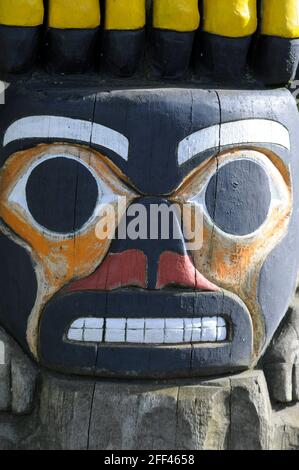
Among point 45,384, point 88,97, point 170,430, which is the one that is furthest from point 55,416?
point 88,97

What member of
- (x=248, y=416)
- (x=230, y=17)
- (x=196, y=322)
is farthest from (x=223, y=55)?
(x=248, y=416)

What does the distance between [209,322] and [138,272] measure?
10.8 inches

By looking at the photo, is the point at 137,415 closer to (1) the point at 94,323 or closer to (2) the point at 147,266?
(1) the point at 94,323

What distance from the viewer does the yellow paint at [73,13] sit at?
3279 mm

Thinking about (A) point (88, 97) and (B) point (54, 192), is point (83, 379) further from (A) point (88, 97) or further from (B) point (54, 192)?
(A) point (88, 97)

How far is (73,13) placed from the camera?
10.8ft

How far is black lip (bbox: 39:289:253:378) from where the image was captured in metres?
3.25

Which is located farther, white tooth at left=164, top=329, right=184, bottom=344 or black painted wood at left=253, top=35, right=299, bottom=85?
black painted wood at left=253, top=35, right=299, bottom=85

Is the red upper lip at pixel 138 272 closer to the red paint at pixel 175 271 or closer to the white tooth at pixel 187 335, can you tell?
the red paint at pixel 175 271

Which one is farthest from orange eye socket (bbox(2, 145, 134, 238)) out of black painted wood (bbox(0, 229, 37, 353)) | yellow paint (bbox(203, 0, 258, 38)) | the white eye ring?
yellow paint (bbox(203, 0, 258, 38))

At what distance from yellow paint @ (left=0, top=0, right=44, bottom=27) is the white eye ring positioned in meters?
0.42

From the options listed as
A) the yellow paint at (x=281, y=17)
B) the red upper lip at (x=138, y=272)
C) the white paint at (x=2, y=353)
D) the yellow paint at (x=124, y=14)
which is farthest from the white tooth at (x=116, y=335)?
the yellow paint at (x=281, y=17)

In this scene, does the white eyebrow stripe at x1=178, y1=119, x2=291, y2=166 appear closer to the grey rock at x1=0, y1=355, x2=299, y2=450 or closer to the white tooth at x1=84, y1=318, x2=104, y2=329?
the white tooth at x1=84, y1=318, x2=104, y2=329

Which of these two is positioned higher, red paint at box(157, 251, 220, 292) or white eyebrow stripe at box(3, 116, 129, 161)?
white eyebrow stripe at box(3, 116, 129, 161)
